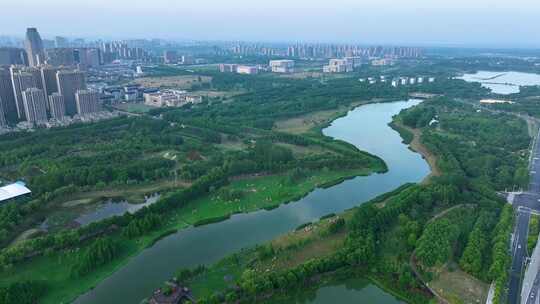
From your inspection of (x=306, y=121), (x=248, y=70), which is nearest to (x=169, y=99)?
(x=306, y=121)

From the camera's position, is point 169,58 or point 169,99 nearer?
point 169,99

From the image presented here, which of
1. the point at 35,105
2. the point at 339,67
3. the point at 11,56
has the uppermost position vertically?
the point at 11,56

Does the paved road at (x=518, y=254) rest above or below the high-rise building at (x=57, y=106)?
below

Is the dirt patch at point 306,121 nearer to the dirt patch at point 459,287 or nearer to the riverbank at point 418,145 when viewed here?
the riverbank at point 418,145

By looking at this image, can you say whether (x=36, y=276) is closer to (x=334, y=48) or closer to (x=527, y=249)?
(x=527, y=249)

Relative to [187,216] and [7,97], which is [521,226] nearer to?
[187,216]

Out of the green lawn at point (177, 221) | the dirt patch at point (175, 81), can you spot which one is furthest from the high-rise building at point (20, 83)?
the green lawn at point (177, 221)

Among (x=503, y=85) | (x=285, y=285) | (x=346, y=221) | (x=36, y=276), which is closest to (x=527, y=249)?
(x=346, y=221)

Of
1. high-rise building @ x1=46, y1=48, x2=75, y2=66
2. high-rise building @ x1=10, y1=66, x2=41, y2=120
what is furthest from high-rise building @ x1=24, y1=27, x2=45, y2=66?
high-rise building @ x1=10, y1=66, x2=41, y2=120
